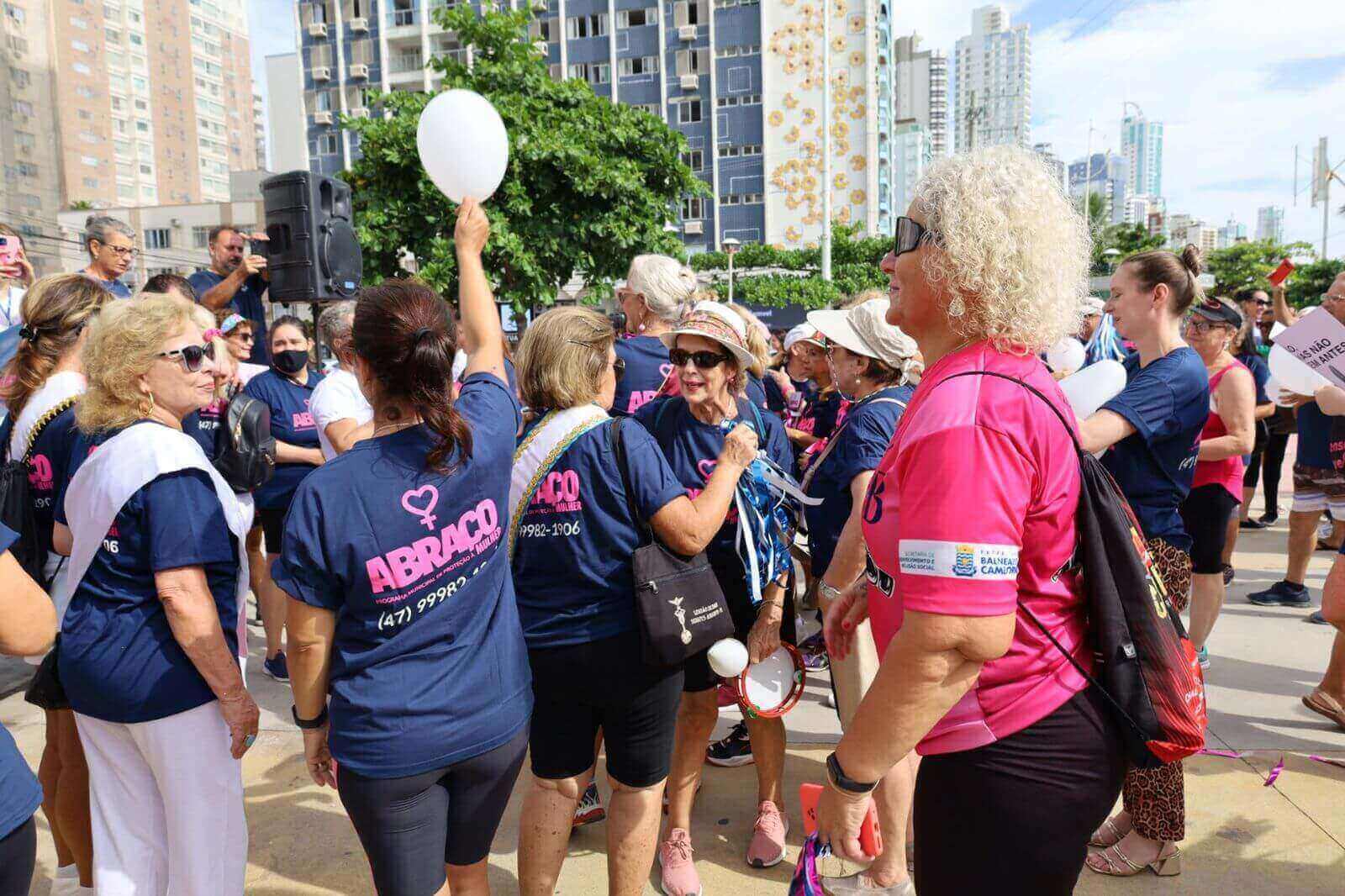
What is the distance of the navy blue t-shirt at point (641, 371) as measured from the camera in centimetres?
395

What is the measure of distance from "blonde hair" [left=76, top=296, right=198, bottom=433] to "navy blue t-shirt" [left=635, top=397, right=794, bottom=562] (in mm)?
1534

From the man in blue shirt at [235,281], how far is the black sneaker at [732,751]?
404 centimetres

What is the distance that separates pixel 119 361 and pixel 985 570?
2126 mm

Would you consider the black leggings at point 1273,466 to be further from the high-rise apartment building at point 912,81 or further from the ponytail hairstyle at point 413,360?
the high-rise apartment building at point 912,81

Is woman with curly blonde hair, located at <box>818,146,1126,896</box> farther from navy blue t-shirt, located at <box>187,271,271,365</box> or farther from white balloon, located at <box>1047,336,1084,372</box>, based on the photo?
navy blue t-shirt, located at <box>187,271,271,365</box>

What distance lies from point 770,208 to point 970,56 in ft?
300

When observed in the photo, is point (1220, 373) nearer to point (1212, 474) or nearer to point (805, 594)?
point (1212, 474)

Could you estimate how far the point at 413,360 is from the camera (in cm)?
187

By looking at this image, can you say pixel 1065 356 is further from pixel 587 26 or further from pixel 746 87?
pixel 587 26

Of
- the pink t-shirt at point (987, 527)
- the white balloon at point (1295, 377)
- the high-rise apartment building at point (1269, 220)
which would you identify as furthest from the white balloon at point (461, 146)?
the high-rise apartment building at point (1269, 220)

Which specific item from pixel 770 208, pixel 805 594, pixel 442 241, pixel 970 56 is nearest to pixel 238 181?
pixel 770 208

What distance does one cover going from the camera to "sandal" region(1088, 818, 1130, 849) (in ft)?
9.78

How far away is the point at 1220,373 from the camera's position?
14.1 ft

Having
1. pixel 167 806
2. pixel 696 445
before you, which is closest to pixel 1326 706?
pixel 696 445
